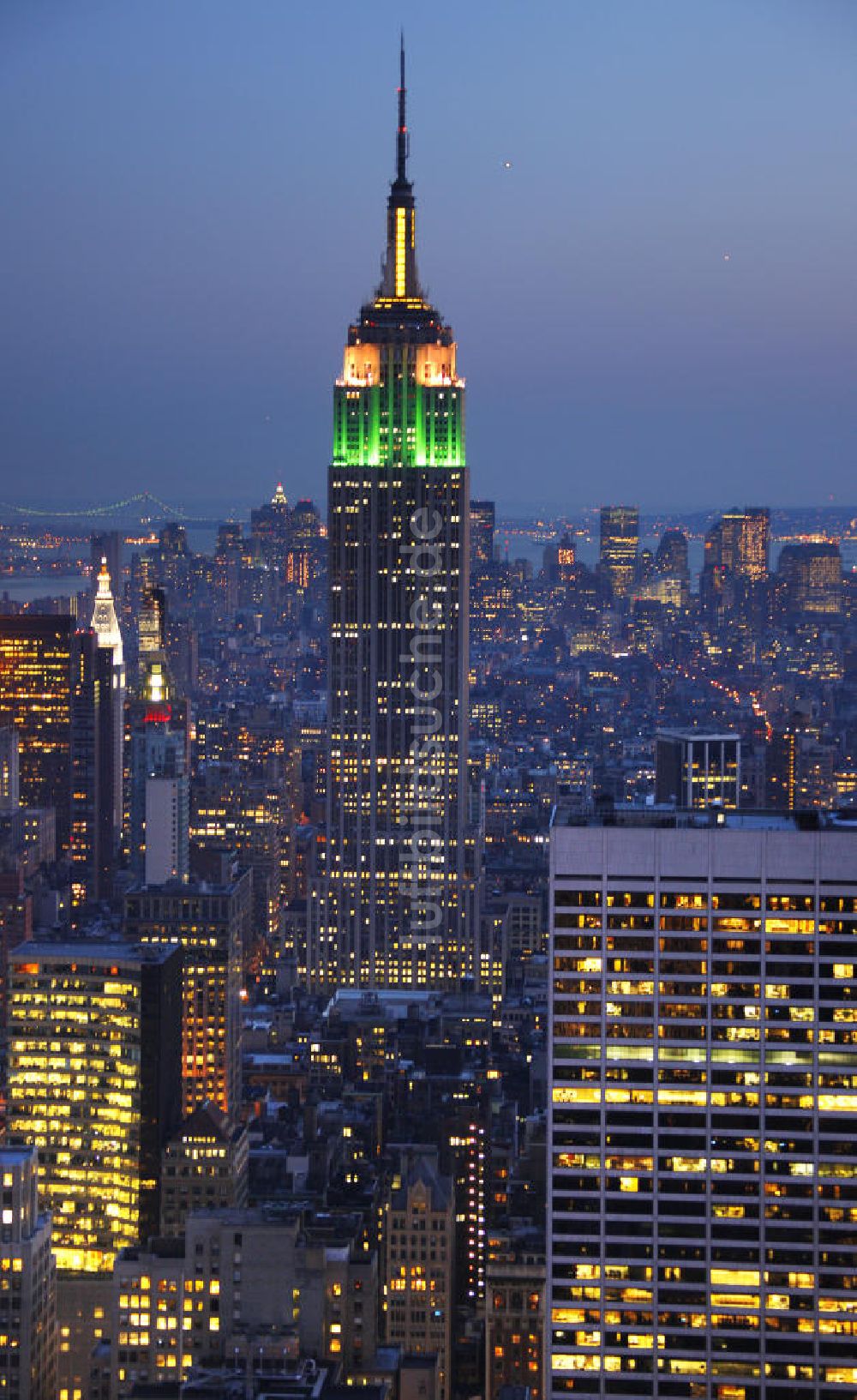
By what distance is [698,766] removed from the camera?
40000 mm

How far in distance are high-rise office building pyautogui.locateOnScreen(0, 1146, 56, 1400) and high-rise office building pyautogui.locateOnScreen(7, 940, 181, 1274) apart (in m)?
6.01

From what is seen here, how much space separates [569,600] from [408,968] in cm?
1688

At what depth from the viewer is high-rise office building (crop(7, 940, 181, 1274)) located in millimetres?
32031

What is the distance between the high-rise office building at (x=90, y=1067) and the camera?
105ft

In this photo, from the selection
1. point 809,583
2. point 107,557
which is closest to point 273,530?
point 107,557

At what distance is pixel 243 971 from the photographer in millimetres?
45500

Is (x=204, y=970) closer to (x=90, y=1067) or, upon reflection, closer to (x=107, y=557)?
(x=90, y=1067)

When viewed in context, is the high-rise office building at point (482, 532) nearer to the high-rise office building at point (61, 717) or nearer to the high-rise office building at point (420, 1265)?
the high-rise office building at point (61, 717)

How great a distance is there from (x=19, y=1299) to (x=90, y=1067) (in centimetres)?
777

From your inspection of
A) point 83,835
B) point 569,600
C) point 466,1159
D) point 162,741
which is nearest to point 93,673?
point 162,741

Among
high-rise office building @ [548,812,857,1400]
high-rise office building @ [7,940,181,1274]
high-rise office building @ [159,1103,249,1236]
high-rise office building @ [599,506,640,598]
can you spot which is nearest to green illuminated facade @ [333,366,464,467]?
high-rise office building @ [599,506,640,598]

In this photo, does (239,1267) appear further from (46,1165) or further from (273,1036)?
(273,1036)

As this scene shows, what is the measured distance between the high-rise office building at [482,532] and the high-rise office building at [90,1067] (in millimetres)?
18202

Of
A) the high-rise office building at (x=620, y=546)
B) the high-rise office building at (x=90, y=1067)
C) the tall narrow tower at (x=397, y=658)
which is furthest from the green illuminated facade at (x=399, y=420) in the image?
the high-rise office building at (x=90, y=1067)
